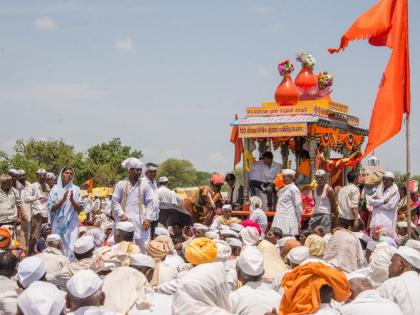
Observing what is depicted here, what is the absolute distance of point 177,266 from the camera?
28.8 ft

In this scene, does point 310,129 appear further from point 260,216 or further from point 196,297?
point 196,297

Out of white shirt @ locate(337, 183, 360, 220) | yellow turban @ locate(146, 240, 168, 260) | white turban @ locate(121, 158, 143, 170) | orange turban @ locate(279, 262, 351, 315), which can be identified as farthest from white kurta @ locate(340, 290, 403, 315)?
white shirt @ locate(337, 183, 360, 220)

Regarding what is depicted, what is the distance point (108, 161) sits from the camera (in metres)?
63.0

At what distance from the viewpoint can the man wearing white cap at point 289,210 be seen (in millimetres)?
13328

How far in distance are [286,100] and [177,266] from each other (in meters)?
9.52

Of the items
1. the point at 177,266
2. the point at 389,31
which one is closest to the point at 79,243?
the point at 177,266

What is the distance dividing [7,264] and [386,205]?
750cm

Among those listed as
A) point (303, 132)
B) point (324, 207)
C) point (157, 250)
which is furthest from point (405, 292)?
point (303, 132)

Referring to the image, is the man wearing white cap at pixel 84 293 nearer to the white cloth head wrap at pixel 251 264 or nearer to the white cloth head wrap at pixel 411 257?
the white cloth head wrap at pixel 251 264

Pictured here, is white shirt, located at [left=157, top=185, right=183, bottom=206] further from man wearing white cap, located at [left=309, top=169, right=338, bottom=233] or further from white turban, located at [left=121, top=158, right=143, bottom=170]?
white turban, located at [left=121, top=158, right=143, bottom=170]

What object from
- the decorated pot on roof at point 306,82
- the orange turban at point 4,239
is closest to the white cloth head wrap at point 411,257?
the orange turban at point 4,239

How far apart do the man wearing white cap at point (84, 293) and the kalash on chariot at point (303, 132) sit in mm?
10383

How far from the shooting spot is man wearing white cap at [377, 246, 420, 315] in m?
6.49

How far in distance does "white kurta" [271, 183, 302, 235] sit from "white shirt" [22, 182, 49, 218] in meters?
3.89
